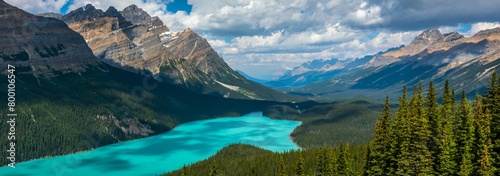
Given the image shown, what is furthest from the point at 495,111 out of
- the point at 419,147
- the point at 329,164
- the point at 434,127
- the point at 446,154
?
the point at 329,164

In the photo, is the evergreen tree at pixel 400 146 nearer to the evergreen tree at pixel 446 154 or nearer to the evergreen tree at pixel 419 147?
the evergreen tree at pixel 419 147

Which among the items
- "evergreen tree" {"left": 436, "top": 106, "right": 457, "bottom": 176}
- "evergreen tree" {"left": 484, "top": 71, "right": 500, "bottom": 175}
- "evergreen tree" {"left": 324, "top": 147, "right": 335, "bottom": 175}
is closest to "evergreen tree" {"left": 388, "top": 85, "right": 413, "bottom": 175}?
"evergreen tree" {"left": 436, "top": 106, "right": 457, "bottom": 176}

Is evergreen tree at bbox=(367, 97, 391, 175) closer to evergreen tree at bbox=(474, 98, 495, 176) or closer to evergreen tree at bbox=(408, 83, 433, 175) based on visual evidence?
evergreen tree at bbox=(408, 83, 433, 175)

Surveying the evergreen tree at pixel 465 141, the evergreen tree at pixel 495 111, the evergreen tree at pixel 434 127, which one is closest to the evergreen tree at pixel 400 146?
the evergreen tree at pixel 434 127

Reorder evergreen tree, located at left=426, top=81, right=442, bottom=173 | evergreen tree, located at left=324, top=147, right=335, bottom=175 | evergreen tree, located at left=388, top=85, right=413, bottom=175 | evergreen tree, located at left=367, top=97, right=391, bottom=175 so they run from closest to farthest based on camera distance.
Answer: evergreen tree, located at left=388, top=85, right=413, bottom=175 → evergreen tree, located at left=426, top=81, right=442, bottom=173 → evergreen tree, located at left=367, top=97, right=391, bottom=175 → evergreen tree, located at left=324, top=147, right=335, bottom=175

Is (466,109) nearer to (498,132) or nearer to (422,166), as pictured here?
(498,132)

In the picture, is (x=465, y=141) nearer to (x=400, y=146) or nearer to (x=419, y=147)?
(x=419, y=147)
